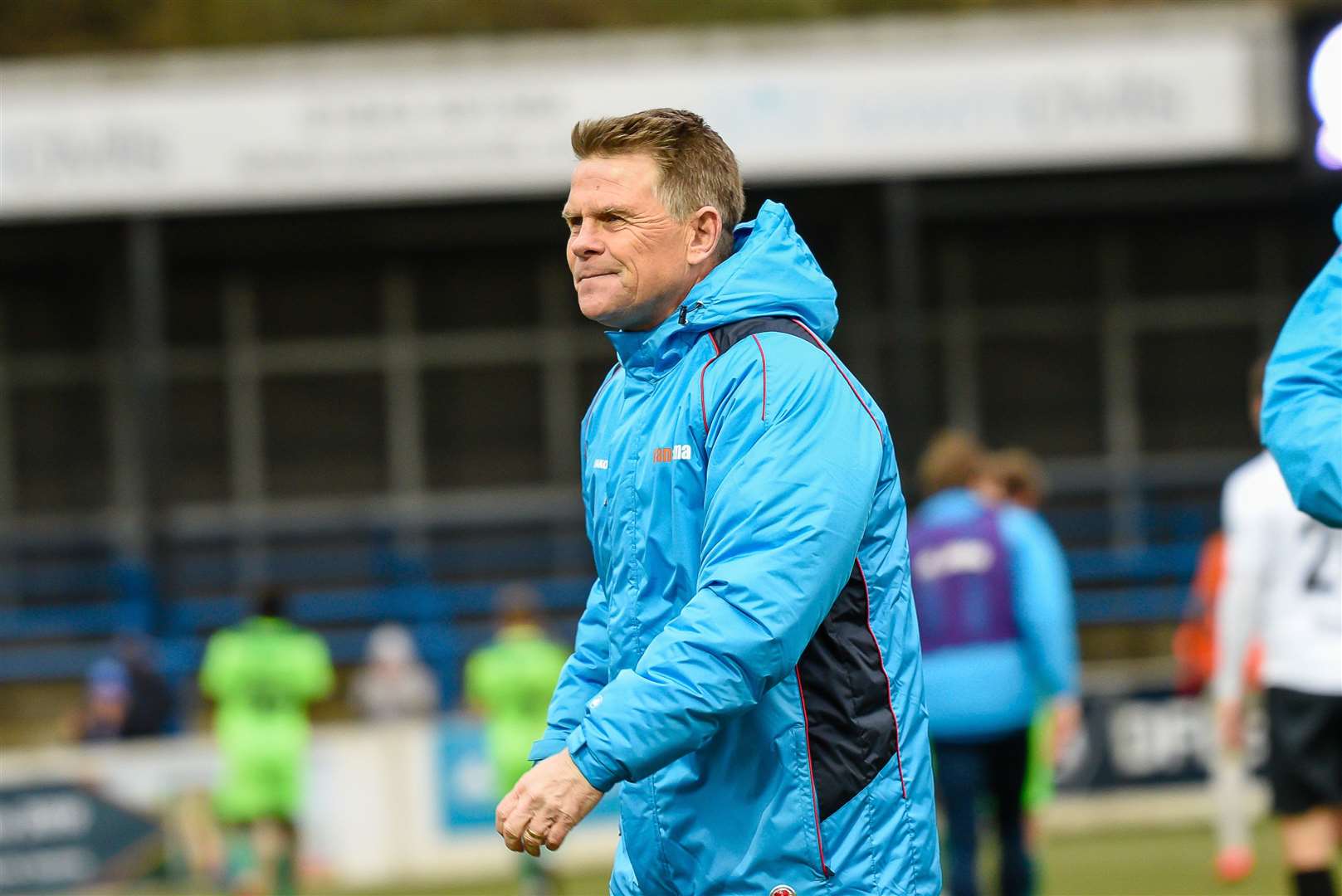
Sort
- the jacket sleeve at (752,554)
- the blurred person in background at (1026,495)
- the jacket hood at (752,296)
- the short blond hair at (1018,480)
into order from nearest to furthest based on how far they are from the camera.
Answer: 1. the jacket sleeve at (752,554)
2. the jacket hood at (752,296)
3. the blurred person in background at (1026,495)
4. the short blond hair at (1018,480)

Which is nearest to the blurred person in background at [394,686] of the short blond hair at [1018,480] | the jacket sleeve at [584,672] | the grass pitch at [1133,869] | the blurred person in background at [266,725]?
the grass pitch at [1133,869]

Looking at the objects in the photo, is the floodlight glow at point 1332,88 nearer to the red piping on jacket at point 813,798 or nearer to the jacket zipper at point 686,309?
the jacket zipper at point 686,309

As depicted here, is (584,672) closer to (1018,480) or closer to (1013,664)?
(1013,664)

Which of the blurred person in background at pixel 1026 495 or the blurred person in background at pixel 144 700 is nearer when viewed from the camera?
the blurred person in background at pixel 1026 495

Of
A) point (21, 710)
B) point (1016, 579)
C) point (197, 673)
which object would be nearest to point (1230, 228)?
point (197, 673)

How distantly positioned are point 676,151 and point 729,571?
649mm

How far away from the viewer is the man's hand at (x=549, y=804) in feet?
8.81

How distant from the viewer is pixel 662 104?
52.1ft

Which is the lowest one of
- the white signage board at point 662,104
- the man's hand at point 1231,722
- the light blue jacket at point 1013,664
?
the man's hand at point 1231,722

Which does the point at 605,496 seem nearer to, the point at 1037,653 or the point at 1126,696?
the point at 1037,653

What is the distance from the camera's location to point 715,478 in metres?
2.82

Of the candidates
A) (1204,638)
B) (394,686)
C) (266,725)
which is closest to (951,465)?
(266,725)

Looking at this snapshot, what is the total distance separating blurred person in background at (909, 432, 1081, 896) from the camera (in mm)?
7062

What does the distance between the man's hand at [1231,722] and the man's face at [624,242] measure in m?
4.29
